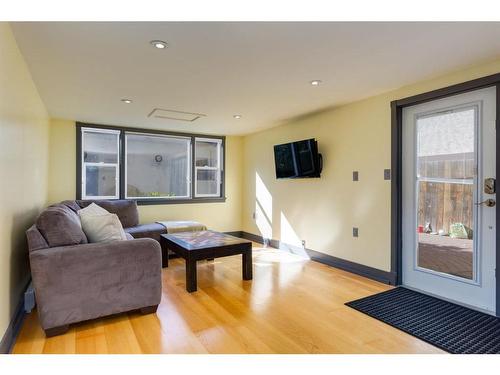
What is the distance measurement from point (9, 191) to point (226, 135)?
13.9ft

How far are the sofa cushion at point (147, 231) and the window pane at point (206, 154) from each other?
1.76 metres

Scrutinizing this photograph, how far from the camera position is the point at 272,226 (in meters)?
5.25

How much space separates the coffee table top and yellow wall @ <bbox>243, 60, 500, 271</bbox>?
127cm

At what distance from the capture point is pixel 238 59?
2.41 m

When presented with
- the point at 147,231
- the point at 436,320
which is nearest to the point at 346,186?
the point at 436,320

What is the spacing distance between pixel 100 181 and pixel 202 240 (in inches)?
97.8

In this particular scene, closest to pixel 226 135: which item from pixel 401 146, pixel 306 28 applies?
pixel 401 146

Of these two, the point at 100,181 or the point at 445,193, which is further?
the point at 100,181

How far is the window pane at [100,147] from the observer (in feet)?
15.9

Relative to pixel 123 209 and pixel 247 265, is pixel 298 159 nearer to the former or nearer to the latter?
pixel 247 265

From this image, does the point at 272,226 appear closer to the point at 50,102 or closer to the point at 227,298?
the point at 227,298

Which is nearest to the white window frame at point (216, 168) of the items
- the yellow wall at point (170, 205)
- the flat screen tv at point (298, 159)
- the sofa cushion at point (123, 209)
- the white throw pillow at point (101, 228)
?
the yellow wall at point (170, 205)

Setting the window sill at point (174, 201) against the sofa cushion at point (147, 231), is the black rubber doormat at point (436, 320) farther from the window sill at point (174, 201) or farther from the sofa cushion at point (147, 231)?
the window sill at point (174, 201)

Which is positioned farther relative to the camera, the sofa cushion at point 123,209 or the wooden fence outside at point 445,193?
the sofa cushion at point 123,209
